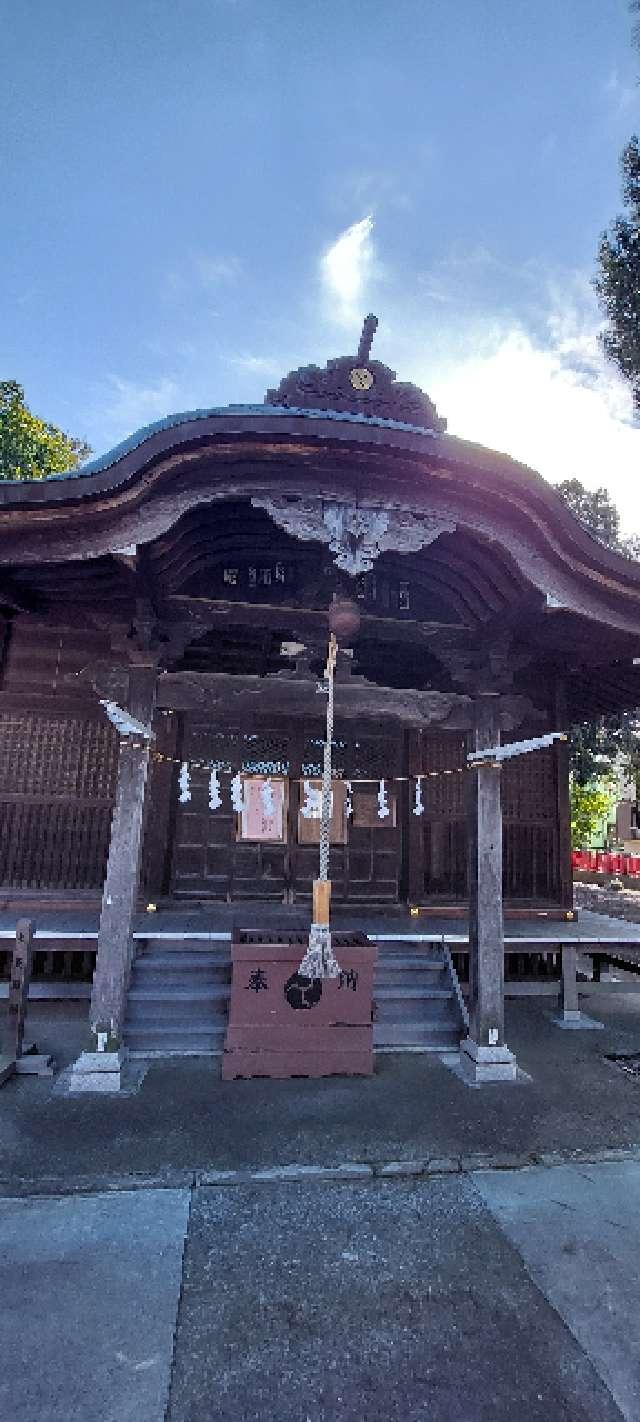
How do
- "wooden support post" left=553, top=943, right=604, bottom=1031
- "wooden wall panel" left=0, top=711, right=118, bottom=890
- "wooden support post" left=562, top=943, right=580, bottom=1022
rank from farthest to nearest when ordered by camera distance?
"wooden wall panel" left=0, top=711, right=118, bottom=890 < "wooden support post" left=562, top=943, right=580, bottom=1022 < "wooden support post" left=553, top=943, right=604, bottom=1031

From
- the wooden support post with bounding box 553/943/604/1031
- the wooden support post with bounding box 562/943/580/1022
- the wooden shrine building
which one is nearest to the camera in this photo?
the wooden shrine building

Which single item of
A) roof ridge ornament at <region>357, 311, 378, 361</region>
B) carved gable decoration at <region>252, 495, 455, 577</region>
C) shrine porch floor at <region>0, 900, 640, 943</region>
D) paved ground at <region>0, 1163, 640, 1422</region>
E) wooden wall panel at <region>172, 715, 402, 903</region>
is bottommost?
paved ground at <region>0, 1163, 640, 1422</region>

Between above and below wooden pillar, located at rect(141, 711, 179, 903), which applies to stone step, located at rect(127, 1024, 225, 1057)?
below

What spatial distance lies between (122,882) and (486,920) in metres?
3.51

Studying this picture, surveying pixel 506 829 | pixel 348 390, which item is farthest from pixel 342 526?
pixel 506 829

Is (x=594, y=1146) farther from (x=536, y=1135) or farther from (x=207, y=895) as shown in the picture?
(x=207, y=895)

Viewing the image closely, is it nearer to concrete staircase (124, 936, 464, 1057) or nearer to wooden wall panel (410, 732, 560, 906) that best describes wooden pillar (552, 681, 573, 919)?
wooden wall panel (410, 732, 560, 906)

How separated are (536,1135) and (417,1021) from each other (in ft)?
6.59

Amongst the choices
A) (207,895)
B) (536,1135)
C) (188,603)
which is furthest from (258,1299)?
(207,895)

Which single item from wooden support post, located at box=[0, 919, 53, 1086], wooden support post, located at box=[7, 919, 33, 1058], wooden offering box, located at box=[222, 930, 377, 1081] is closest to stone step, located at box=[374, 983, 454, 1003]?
wooden offering box, located at box=[222, 930, 377, 1081]

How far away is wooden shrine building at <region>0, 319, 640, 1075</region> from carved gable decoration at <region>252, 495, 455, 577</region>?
0.07 ft

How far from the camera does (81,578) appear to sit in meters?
5.57

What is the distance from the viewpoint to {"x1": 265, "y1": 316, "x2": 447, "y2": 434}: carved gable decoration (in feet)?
23.2

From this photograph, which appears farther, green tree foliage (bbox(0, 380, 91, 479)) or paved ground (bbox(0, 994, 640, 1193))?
green tree foliage (bbox(0, 380, 91, 479))
